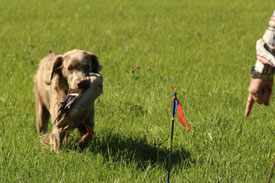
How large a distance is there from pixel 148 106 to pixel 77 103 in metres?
1.79

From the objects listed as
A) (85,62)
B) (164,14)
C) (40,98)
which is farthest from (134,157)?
(164,14)

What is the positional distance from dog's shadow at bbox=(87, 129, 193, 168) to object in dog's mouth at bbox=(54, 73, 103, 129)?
43 centimetres

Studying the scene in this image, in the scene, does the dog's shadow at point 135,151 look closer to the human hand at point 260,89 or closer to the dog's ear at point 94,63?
the dog's ear at point 94,63

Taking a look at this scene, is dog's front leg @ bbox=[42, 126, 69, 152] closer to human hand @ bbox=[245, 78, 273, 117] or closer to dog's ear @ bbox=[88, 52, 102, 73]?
dog's ear @ bbox=[88, 52, 102, 73]

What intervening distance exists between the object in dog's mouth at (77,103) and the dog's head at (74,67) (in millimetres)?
113

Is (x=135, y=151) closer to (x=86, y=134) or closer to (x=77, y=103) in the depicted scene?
(x=86, y=134)

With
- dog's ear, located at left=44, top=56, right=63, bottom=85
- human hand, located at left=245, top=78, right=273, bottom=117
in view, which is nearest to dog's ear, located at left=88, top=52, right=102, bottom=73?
dog's ear, located at left=44, top=56, right=63, bottom=85

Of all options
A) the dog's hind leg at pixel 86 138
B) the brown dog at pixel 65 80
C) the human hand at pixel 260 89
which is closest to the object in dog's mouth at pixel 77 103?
the brown dog at pixel 65 80

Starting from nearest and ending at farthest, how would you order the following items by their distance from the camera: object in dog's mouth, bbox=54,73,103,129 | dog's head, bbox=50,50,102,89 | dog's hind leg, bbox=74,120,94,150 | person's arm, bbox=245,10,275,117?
person's arm, bbox=245,10,275,117, object in dog's mouth, bbox=54,73,103,129, dog's head, bbox=50,50,102,89, dog's hind leg, bbox=74,120,94,150

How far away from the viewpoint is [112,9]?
15.0 metres

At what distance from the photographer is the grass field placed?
3.57m

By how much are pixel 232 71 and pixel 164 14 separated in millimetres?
7622

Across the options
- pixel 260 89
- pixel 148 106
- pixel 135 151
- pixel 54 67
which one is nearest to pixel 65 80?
pixel 54 67

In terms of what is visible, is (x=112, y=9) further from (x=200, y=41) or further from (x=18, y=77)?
(x=18, y=77)
